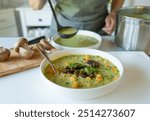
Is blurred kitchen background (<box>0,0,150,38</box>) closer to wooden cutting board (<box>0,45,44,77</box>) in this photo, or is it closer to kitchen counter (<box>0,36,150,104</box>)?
wooden cutting board (<box>0,45,44,77</box>)

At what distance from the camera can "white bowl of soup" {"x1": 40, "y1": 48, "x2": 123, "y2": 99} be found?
0.59 metres

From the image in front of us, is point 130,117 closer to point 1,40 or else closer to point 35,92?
point 35,92

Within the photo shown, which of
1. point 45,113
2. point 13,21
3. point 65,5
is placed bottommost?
point 13,21

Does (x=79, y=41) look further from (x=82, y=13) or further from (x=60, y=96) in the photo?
(x=60, y=96)

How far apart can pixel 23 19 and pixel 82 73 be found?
4.99 feet

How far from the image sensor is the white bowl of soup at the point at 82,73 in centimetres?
59

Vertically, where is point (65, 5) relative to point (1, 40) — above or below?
above

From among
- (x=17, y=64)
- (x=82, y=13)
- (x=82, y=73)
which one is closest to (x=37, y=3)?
(x=82, y=13)

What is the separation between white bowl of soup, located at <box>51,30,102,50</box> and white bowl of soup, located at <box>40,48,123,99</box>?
0.08 meters

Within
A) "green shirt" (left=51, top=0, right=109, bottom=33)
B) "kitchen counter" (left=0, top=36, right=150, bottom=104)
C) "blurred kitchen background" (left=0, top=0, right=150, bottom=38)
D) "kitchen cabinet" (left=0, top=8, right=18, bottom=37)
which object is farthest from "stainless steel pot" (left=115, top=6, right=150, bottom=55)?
"kitchen cabinet" (left=0, top=8, right=18, bottom=37)

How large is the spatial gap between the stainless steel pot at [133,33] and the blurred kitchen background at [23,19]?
1.17 m

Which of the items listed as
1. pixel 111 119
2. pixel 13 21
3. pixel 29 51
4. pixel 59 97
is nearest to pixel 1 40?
pixel 29 51

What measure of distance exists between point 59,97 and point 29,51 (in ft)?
0.81

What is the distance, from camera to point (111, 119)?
0.60 metres
